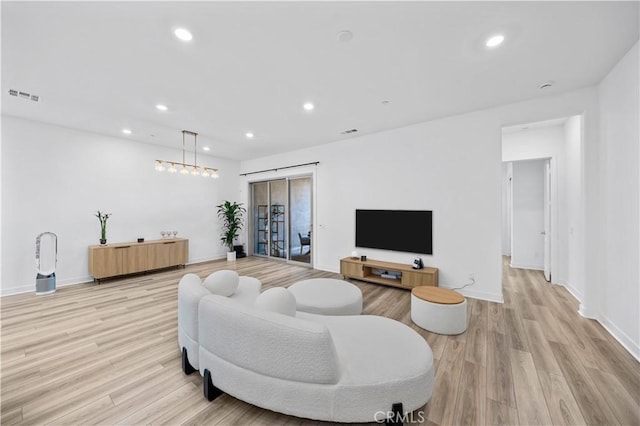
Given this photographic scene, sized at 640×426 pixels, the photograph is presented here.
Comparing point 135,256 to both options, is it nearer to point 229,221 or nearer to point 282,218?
point 229,221

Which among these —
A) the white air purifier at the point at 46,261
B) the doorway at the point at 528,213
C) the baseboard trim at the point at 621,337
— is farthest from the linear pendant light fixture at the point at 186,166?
the doorway at the point at 528,213

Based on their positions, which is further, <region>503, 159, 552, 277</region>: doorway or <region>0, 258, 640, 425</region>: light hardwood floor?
<region>503, 159, 552, 277</region>: doorway

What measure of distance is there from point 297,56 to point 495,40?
70.1 inches

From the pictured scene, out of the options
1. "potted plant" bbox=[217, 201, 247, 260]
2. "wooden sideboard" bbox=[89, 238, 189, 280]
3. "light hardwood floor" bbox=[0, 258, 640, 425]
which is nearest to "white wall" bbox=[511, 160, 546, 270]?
"light hardwood floor" bbox=[0, 258, 640, 425]

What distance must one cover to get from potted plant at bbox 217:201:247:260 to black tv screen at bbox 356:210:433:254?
12.1ft

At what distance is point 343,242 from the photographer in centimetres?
510

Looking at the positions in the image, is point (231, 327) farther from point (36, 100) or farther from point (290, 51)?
point (36, 100)

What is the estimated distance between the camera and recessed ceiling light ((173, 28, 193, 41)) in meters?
1.96

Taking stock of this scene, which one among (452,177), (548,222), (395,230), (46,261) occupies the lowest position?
(46,261)

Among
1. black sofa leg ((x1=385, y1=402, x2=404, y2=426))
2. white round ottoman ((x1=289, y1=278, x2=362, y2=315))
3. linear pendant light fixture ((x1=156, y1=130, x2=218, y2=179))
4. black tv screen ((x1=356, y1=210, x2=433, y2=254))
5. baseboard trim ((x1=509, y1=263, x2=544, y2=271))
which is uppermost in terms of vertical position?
linear pendant light fixture ((x1=156, y1=130, x2=218, y2=179))

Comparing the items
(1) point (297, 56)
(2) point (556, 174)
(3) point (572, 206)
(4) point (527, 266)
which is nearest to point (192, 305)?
(1) point (297, 56)

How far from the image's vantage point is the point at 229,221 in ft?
22.0

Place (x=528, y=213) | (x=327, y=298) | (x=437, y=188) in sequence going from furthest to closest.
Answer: (x=528, y=213) < (x=437, y=188) < (x=327, y=298)

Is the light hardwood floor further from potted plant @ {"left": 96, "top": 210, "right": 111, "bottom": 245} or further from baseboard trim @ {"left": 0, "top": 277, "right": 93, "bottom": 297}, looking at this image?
potted plant @ {"left": 96, "top": 210, "right": 111, "bottom": 245}
